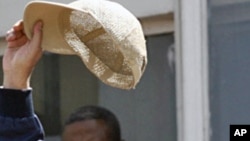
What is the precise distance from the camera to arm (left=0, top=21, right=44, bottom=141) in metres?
2.12

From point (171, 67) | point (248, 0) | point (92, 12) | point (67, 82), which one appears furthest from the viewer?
point (67, 82)

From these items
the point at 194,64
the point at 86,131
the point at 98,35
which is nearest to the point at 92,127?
the point at 86,131

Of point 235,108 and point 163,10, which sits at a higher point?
point 163,10

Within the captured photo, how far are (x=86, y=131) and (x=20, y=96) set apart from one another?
3.22ft

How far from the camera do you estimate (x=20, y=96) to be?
2.14m

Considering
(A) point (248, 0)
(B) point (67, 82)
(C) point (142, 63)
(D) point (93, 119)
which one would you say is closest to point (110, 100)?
(B) point (67, 82)

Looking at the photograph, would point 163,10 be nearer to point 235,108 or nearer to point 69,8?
point 235,108

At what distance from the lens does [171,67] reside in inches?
135

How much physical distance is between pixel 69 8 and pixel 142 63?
0.68 ft

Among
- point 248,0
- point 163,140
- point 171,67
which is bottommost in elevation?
point 163,140

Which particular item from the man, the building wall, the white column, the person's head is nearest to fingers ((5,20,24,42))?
the man

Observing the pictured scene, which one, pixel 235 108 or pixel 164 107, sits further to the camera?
pixel 164 107

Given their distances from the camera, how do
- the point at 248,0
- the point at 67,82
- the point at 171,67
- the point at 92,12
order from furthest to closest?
1. the point at 67,82
2. the point at 171,67
3. the point at 248,0
4. the point at 92,12

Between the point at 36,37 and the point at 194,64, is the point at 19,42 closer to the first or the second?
the point at 36,37
